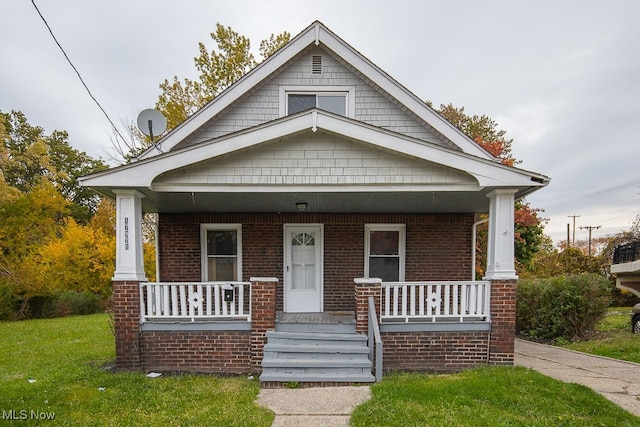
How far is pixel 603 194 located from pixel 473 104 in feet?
112

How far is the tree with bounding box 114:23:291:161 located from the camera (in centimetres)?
1532

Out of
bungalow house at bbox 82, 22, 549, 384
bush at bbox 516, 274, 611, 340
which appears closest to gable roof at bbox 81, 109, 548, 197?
bungalow house at bbox 82, 22, 549, 384

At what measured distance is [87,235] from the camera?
1591 cm

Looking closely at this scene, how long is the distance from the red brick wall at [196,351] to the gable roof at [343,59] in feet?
12.5

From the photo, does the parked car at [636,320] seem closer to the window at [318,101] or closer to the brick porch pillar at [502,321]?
the brick porch pillar at [502,321]

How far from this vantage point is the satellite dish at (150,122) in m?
6.12

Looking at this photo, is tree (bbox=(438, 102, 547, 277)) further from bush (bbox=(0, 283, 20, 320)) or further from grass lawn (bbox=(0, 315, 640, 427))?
bush (bbox=(0, 283, 20, 320))

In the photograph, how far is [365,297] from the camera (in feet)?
18.6

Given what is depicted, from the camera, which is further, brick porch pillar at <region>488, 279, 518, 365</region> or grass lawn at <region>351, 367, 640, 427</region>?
brick porch pillar at <region>488, 279, 518, 365</region>

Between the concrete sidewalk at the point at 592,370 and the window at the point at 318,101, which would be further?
the window at the point at 318,101

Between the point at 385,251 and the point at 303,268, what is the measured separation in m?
1.93

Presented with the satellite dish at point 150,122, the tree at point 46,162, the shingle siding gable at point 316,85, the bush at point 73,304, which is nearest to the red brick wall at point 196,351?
A: the satellite dish at point 150,122

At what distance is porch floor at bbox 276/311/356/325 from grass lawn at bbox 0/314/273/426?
4.60 feet

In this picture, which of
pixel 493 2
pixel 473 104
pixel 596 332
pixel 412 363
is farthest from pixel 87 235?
pixel 473 104
